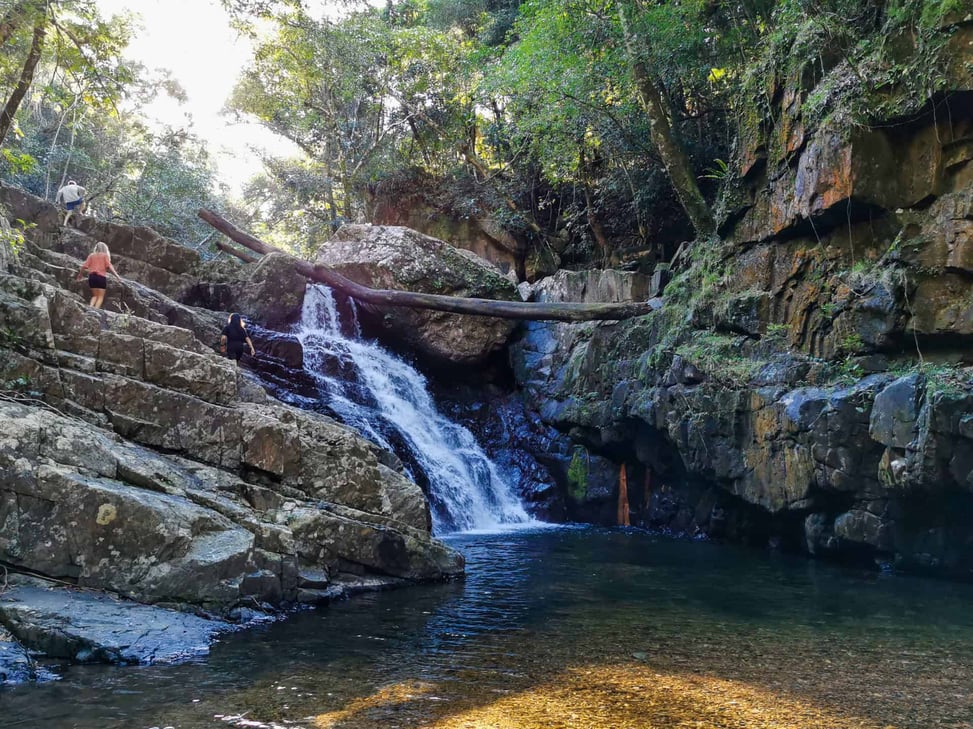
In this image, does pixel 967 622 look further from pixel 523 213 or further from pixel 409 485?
pixel 523 213

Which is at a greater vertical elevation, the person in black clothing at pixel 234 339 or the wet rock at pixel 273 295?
the wet rock at pixel 273 295

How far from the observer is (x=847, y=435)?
31.6 ft

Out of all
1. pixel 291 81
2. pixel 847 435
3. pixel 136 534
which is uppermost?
pixel 291 81

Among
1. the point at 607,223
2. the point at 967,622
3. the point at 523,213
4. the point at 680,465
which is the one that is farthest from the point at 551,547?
the point at 523,213

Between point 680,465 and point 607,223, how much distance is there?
10.2m

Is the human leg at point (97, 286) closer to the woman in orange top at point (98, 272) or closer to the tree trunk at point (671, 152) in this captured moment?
the woman in orange top at point (98, 272)

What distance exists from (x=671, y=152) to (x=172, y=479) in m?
11.0

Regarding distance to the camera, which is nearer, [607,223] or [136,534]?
[136,534]

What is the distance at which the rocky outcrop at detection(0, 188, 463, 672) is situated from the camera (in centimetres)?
583

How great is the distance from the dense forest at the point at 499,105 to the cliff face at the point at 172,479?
293 centimetres

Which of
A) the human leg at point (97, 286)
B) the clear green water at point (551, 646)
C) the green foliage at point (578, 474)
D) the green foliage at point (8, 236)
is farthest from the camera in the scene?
the green foliage at point (578, 474)

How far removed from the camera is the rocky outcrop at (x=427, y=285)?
1800 centimetres

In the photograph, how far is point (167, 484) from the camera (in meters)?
6.81

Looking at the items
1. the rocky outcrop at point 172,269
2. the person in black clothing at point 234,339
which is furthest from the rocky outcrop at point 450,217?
the person in black clothing at point 234,339
